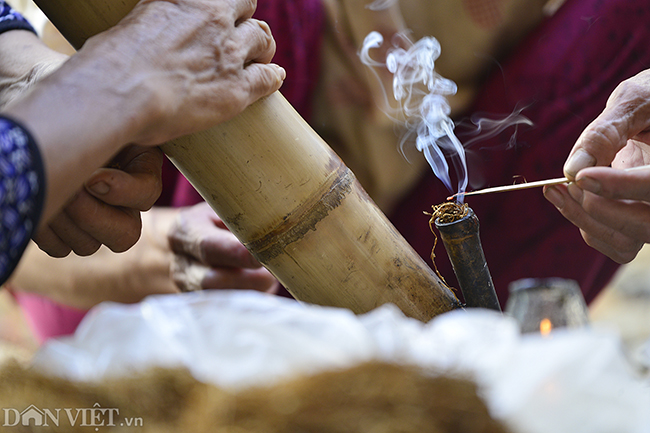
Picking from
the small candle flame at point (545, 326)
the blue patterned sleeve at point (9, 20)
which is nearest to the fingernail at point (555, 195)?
the small candle flame at point (545, 326)

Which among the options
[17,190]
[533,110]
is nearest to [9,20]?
[17,190]

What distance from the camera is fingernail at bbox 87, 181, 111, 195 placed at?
3.10 feet

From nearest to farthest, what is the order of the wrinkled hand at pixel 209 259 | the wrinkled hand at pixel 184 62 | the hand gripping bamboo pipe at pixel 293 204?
the wrinkled hand at pixel 184 62
the hand gripping bamboo pipe at pixel 293 204
the wrinkled hand at pixel 209 259

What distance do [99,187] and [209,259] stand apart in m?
0.51

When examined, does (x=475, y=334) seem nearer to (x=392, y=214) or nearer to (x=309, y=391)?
(x=309, y=391)

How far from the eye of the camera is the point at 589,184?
3.33 feet

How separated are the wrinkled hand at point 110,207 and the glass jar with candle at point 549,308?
82 cm

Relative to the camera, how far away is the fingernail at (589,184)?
101 centimetres

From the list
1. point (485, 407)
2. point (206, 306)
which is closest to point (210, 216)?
point (206, 306)

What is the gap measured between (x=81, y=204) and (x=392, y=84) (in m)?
1.19

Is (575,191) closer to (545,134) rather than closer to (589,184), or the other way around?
(589,184)

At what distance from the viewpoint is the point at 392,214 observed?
2.16 m

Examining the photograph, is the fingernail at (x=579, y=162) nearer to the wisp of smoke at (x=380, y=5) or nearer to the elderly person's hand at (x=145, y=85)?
the elderly person's hand at (x=145, y=85)

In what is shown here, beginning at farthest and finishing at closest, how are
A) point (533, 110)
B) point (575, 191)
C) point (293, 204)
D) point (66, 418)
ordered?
1. point (533, 110)
2. point (575, 191)
3. point (293, 204)
4. point (66, 418)
